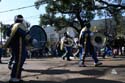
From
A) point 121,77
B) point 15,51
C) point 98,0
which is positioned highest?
point 98,0

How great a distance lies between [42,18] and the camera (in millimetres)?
56000

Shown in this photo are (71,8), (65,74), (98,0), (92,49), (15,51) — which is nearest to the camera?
(15,51)

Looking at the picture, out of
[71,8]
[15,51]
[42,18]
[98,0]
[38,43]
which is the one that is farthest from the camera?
[42,18]

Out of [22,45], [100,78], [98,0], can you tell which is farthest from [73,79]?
[98,0]

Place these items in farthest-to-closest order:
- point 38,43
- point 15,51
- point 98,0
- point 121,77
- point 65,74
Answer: point 98,0 < point 38,43 < point 65,74 < point 121,77 < point 15,51

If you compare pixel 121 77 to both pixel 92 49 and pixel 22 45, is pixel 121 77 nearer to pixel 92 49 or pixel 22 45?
pixel 22 45

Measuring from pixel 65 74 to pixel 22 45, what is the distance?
213 cm

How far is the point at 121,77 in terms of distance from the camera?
10930 millimetres

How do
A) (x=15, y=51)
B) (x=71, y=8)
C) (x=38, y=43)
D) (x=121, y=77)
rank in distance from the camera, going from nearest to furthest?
(x=15, y=51)
(x=121, y=77)
(x=38, y=43)
(x=71, y=8)

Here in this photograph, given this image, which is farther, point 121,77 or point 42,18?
point 42,18

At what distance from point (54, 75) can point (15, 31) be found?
6.90 feet

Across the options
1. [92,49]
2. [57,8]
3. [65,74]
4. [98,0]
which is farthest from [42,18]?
[65,74]

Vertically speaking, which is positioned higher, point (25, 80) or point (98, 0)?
point (98, 0)

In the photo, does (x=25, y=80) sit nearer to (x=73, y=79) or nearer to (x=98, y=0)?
(x=73, y=79)
